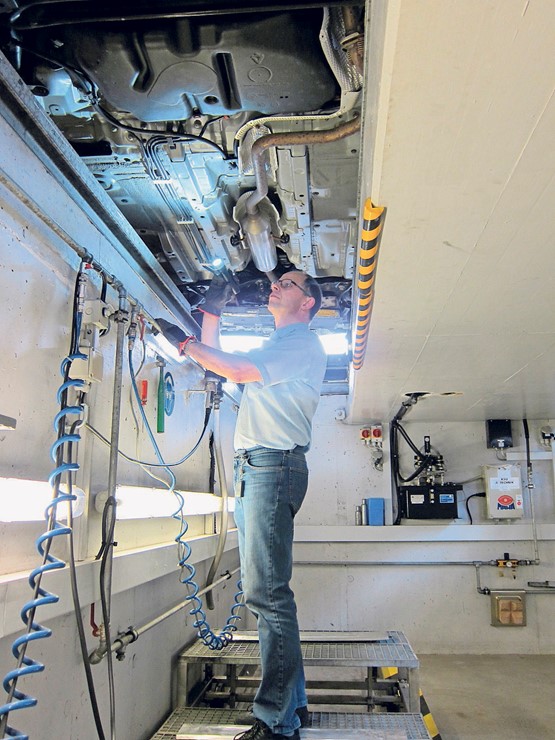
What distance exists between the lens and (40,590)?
4.00 ft

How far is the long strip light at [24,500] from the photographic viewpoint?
3.75ft

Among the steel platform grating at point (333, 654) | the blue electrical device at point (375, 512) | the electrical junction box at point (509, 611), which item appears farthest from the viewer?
the blue electrical device at point (375, 512)

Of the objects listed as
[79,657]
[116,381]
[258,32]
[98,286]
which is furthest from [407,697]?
[258,32]

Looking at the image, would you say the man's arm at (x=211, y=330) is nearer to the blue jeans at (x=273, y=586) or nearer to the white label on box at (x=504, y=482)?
the blue jeans at (x=273, y=586)

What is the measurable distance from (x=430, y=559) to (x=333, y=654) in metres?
2.08

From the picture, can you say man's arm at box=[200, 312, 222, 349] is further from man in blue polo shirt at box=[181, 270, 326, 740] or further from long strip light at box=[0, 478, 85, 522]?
long strip light at box=[0, 478, 85, 522]

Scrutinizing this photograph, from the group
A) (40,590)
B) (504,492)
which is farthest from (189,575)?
(504,492)

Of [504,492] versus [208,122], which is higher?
[208,122]

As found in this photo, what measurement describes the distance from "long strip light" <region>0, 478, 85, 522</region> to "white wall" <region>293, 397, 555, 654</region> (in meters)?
3.44

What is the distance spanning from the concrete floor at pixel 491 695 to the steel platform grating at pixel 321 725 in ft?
3.18

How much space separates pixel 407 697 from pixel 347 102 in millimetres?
2457

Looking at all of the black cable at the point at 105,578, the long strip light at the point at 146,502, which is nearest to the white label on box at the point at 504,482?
the long strip light at the point at 146,502

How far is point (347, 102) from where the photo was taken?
172cm

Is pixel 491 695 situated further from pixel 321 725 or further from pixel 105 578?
pixel 105 578
